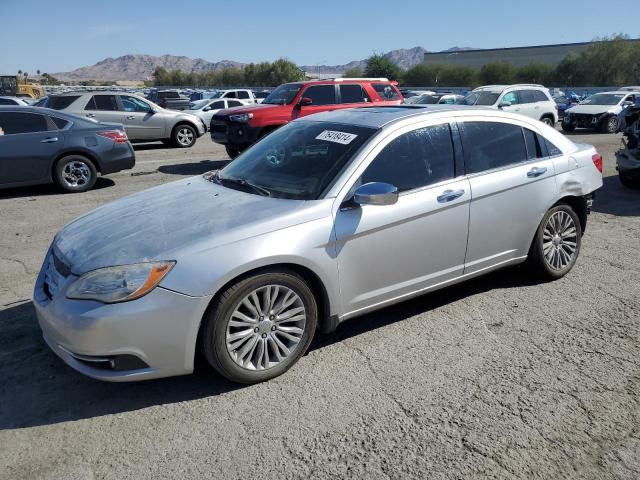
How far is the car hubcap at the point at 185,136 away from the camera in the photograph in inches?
615

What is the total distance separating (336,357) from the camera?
373cm

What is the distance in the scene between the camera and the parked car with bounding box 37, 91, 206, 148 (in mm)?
14188

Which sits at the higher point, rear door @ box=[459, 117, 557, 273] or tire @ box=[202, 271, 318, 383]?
rear door @ box=[459, 117, 557, 273]

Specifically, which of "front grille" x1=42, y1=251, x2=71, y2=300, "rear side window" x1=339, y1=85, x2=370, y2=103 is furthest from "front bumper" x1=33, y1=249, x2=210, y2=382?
"rear side window" x1=339, y1=85, x2=370, y2=103

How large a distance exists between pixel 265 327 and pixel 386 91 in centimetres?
1142

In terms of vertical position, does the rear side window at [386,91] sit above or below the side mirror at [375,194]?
above

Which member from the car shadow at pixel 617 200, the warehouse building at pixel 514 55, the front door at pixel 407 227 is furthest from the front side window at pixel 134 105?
the warehouse building at pixel 514 55

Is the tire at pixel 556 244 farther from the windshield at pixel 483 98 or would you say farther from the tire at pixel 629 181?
the windshield at pixel 483 98

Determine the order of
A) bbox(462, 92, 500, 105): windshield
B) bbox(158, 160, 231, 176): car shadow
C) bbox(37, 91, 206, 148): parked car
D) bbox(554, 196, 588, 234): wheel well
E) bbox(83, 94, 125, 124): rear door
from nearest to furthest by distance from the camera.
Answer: bbox(554, 196, 588, 234): wheel well, bbox(158, 160, 231, 176): car shadow, bbox(37, 91, 206, 148): parked car, bbox(83, 94, 125, 124): rear door, bbox(462, 92, 500, 105): windshield

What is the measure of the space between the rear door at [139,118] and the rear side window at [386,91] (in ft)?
20.0

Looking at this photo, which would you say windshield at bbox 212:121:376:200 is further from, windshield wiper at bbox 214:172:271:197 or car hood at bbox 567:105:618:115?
car hood at bbox 567:105:618:115

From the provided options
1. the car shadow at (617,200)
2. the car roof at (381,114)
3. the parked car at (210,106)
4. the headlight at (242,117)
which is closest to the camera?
the car roof at (381,114)

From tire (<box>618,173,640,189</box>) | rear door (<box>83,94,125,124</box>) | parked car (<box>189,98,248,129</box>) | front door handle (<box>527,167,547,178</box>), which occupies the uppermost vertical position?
parked car (<box>189,98,248,129</box>)

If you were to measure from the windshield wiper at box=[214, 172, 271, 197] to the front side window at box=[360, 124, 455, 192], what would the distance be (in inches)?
27.8
